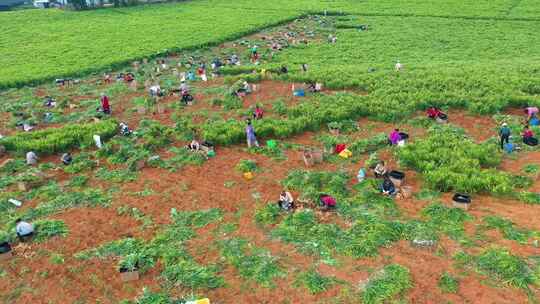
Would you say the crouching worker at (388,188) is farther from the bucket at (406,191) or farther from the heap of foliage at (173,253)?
the heap of foliage at (173,253)

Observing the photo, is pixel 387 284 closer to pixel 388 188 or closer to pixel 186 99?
pixel 388 188

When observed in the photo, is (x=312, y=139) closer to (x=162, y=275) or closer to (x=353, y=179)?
(x=353, y=179)

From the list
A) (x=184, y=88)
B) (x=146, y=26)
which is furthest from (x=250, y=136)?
(x=146, y=26)

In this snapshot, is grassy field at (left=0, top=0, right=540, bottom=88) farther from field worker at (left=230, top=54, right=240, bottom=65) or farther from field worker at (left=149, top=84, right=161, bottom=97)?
field worker at (left=149, top=84, right=161, bottom=97)

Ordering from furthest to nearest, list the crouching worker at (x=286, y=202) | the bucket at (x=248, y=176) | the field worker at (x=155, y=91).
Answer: the field worker at (x=155, y=91) → the bucket at (x=248, y=176) → the crouching worker at (x=286, y=202)

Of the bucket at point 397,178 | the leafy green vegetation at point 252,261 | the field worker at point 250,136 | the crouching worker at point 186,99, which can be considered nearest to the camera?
the leafy green vegetation at point 252,261

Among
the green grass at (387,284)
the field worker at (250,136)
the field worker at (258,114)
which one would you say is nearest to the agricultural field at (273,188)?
the green grass at (387,284)

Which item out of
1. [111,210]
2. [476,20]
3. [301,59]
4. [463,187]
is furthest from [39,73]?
[476,20]
